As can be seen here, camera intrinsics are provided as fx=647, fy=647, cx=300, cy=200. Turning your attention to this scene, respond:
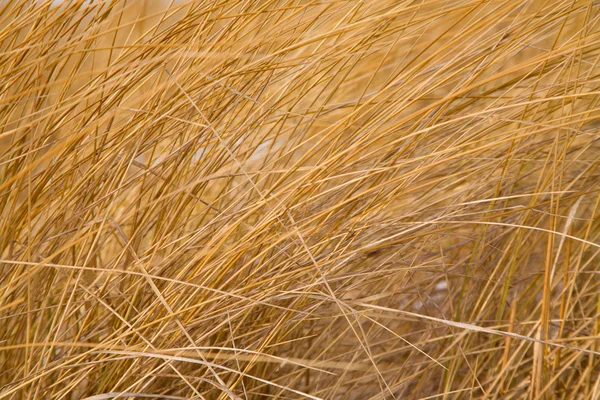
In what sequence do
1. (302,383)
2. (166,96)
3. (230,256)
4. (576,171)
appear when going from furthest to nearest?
(576,171) → (302,383) → (166,96) → (230,256)

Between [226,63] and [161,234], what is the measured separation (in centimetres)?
24

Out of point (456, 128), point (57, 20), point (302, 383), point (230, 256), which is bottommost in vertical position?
point (302, 383)

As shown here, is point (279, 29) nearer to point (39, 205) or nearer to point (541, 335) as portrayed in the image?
point (39, 205)

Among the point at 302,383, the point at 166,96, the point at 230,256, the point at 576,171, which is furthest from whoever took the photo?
the point at 576,171

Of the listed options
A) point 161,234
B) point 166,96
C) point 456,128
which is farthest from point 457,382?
point 166,96

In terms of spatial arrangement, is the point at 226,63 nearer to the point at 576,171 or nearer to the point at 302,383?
the point at 302,383

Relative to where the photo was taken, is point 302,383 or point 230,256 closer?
point 230,256

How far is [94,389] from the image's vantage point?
0.81 metres

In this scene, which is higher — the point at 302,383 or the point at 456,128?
the point at 456,128

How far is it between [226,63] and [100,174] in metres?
0.21

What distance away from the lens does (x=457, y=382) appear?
99 cm

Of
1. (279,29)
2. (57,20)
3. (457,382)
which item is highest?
(57,20)

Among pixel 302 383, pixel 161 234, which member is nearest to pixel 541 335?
pixel 302 383

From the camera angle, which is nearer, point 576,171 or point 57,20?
point 57,20
